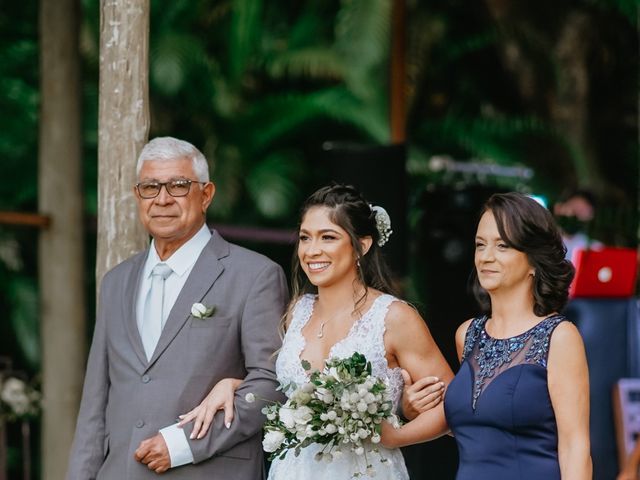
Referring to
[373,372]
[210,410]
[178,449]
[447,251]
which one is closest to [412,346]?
[373,372]

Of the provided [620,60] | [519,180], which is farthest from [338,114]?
[620,60]

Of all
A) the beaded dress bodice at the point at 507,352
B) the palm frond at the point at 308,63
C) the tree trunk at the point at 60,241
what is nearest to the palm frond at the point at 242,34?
the palm frond at the point at 308,63

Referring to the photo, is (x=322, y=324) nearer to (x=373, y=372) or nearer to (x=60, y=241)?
(x=373, y=372)

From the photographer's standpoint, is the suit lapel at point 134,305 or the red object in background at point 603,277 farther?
the red object in background at point 603,277

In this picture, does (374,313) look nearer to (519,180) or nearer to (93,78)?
(519,180)

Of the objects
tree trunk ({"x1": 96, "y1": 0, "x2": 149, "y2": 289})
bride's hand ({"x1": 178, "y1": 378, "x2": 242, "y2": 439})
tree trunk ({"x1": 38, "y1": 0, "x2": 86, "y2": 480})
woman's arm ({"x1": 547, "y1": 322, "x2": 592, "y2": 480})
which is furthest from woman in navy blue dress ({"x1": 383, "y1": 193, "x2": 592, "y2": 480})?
tree trunk ({"x1": 38, "y1": 0, "x2": 86, "y2": 480})

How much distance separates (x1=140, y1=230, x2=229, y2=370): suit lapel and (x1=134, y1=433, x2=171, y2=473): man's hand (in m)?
0.25

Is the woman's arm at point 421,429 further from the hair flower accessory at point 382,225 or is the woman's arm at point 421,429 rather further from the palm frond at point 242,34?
the palm frond at point 242,34

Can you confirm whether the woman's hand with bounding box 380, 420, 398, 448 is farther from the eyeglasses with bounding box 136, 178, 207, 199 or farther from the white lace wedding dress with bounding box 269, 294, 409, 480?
the eyeglasses with bounding box 136, 178, 207, 199

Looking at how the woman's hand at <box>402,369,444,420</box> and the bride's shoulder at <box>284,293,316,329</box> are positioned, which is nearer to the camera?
the woman's hand at <box>402,369,444,420</box>

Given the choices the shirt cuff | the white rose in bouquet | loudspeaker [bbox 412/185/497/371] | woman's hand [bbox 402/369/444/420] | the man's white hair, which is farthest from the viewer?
loudspeaker [bbox 412/185/497/371]

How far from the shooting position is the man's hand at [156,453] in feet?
13.4

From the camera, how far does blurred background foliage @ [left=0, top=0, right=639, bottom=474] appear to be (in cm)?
948

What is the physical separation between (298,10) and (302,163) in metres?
1.70
